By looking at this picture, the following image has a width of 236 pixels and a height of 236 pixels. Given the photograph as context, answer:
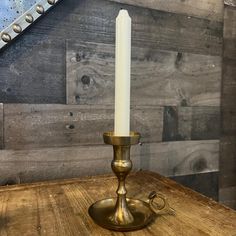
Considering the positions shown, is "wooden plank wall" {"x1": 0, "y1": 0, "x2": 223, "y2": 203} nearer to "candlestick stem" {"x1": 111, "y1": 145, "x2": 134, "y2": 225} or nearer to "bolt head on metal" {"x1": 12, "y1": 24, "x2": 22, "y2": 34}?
"bolt head on metal" {"x1": 12, "y1": 24, "x2": 22, "y2": 34}

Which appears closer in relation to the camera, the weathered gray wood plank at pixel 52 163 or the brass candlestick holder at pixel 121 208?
the brass candlestick holder at pixel 121 208

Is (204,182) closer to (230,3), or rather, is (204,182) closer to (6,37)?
(230,3)

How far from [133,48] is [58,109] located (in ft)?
0.92

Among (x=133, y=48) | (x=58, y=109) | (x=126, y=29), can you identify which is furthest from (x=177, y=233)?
(x=133, y=48)

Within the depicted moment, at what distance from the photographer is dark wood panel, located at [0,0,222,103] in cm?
60

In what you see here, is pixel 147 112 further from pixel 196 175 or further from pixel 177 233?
pixel 177 233

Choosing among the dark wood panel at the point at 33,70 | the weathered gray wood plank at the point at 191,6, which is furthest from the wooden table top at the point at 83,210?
the weathered gray wood plank at the point at 191,6

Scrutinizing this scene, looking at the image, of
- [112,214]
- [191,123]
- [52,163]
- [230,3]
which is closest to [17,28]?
[52,163]

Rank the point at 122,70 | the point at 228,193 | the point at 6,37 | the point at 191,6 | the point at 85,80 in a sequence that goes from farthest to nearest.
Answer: the point at 228,193, the point at 191,6, the point at 85,80, the point at 6,37, the point at 122,70

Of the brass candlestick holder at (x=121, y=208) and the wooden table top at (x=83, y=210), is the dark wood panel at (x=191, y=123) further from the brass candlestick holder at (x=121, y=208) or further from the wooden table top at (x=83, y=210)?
the brass candlestick holder at (x=121, y=208)

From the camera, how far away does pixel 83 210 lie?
17.5 inches

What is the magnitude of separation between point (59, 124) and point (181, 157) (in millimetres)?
408

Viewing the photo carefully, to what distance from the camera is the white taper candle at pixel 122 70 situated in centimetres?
37

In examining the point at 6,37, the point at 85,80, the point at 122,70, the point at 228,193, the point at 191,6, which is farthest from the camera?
the point at 228,193
